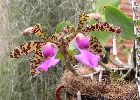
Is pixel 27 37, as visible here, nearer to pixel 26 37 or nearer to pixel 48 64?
pixel 26 37

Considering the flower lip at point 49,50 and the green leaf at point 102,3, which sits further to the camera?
the green leaf at point 102,3

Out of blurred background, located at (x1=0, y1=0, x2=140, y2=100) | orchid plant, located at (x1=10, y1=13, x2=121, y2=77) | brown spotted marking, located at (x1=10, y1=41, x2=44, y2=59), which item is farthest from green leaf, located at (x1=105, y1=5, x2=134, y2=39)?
blurred background, located at (x1=0, y1=0, x2=140, y2=100)

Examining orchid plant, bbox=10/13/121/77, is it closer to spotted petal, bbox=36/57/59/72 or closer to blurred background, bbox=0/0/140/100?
spotted petal, bbox=36/57/59/72

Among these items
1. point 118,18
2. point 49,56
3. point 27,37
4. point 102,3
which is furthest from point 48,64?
point 27,37

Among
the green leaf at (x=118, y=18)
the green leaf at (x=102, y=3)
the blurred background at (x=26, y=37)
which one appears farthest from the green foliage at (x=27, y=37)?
the green leaf at (x=118, y=18)

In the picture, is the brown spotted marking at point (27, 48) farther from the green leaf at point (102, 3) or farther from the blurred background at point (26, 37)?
the blurred background at point (26, 37)

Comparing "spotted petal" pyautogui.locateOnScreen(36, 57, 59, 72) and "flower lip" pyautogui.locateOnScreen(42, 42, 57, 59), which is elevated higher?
"flower lip" pyautogui.locateOnScreen(42, 42, 57, 59)

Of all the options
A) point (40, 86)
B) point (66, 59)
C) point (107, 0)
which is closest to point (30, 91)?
point (40, 86)
